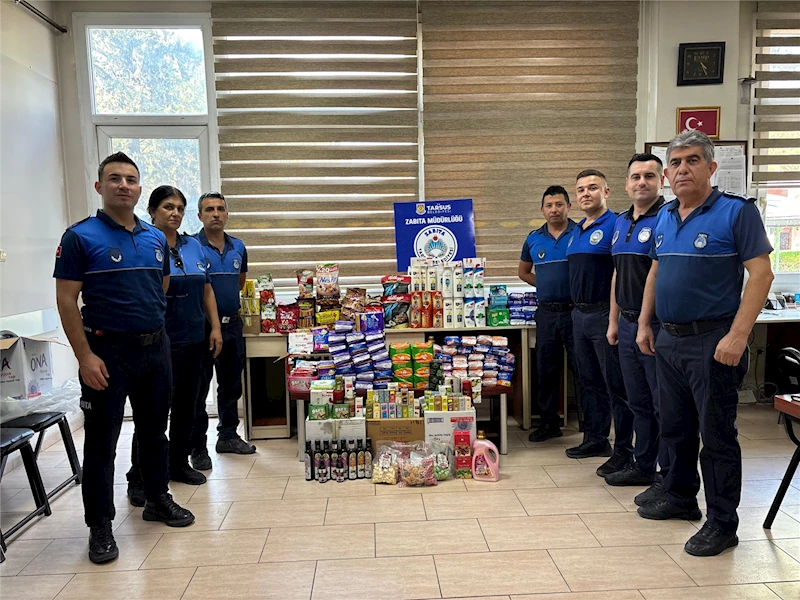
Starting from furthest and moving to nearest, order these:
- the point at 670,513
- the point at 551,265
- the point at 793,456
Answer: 1. the point at 551,265
2. the point at 670,513
3. the point at 793,456

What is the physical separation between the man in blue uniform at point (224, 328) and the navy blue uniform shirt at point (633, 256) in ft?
9.28

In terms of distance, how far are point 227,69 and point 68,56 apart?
4.88 feet

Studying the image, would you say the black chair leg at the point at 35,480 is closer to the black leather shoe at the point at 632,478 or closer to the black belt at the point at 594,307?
the black leather shoe at the point at 632,478

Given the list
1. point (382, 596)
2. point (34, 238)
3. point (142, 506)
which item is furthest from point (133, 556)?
point (34, 238)

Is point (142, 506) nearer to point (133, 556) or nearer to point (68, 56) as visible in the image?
point (133, 556)

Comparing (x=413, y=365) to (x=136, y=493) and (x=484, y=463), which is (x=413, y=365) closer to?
(x=484, y=463)

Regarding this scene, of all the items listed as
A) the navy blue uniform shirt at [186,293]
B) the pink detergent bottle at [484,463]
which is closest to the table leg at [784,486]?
the pink detergent bottle at [484,463]

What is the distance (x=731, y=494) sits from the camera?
2.83 m

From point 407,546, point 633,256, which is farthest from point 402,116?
point 407,546

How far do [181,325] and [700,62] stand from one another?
5229 millimetres

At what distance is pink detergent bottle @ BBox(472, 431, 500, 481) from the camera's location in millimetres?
3848

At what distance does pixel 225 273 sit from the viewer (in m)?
4.36

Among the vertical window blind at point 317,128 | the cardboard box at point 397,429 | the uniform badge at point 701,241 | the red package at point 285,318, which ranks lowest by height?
the cardboard box at point 397,429

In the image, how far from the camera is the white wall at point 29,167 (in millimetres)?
4305
